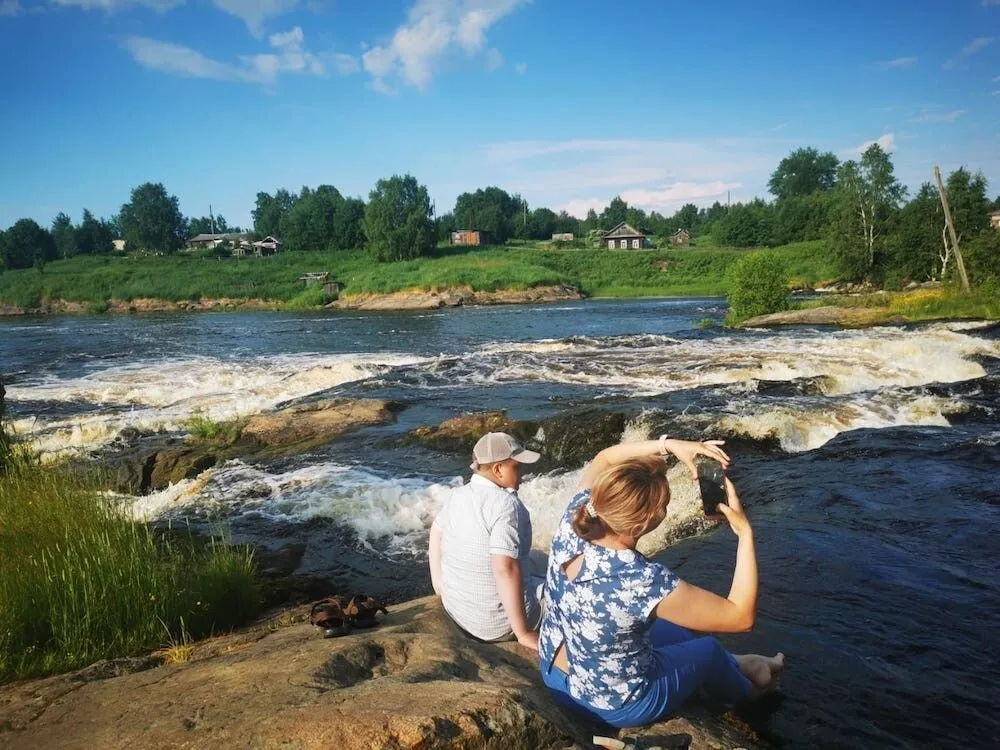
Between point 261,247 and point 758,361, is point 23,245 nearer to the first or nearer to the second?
point 261,247

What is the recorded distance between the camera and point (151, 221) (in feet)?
367

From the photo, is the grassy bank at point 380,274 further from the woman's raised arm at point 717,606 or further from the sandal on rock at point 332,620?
the woman's raised arm at point 717,606

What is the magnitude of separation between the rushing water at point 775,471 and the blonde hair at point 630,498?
171 centimetres

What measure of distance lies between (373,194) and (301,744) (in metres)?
91.1

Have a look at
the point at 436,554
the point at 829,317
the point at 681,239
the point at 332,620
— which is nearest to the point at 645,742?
the point at 436,554

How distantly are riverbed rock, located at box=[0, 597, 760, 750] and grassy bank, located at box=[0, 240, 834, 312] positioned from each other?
2290 inches

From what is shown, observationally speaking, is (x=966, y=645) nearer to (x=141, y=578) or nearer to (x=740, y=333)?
(x=141, y=578)

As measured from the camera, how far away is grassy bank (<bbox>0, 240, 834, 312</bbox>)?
63.1m

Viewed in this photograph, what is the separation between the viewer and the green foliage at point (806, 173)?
138000 millimetres

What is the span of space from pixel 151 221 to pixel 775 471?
400ft

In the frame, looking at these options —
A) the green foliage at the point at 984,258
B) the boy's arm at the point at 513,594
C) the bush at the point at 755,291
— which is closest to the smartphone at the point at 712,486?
the boy's arm at the point at 513,594

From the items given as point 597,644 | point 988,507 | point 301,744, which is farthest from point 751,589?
point 988,507

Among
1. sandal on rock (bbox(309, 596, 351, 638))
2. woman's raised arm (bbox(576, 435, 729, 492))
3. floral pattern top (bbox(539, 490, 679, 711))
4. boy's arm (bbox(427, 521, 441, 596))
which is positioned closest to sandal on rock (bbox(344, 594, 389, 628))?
sandal on rock (bbox(309, 596, 351, 638))

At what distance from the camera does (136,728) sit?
313cm
